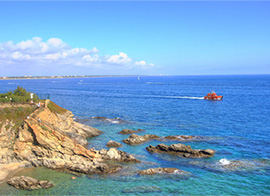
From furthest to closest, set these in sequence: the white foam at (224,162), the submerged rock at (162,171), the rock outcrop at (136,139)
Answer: the rock outcrop at (136,139)
the white foam at (224,162)
the submerged rock at (162,171)

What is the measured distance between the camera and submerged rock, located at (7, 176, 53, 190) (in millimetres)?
27109

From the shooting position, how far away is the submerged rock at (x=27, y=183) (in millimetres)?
27109

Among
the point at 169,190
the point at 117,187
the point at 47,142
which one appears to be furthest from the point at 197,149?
the point at 47,142

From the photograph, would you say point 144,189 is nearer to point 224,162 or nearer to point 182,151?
point 182,151

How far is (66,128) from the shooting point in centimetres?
4569

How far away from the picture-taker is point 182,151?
1496 inches

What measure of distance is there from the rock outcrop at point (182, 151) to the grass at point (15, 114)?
76.9 ft

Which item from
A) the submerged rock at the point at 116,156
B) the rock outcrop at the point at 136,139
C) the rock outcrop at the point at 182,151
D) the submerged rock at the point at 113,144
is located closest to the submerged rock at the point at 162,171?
the submerged rock at the point at 116,156

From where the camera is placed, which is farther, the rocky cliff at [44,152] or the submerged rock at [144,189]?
the rocky cliff at [44,152]

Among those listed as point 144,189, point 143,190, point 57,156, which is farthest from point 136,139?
point 143,190

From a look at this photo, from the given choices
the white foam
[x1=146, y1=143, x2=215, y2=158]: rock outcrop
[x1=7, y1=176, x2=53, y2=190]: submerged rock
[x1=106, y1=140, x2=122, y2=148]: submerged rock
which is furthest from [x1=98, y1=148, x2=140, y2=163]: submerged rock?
the white foam

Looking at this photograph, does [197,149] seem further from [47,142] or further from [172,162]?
[47,142]

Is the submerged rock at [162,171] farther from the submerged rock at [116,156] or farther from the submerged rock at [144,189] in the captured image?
the submerged rock at [116,156]

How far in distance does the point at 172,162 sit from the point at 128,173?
8162 millimetres
